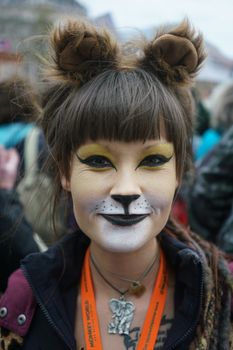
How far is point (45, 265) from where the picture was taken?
144 centimetres

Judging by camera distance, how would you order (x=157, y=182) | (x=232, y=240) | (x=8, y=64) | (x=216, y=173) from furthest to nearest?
(x=216, y=173), (x=8, y=64), (x=232, y=240), (x=157, y=182)

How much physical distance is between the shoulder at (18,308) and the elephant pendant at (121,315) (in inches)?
9.4

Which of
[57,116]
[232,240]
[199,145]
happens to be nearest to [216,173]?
[232,240]

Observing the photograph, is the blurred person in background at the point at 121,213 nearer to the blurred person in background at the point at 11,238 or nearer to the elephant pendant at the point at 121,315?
the elephant pendant at the point at 121,315

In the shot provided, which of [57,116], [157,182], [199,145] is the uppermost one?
[57,116]

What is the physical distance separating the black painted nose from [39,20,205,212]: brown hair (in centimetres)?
15

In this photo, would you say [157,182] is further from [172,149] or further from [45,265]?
[45,265]

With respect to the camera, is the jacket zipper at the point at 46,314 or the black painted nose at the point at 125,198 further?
the jacket zipper at the point at 46,314

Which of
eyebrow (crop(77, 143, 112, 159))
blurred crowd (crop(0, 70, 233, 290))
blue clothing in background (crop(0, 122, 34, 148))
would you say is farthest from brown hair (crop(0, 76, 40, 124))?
blue clothing in background (crop(0, 122, 34, 148))

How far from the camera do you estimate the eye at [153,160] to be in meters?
1.26

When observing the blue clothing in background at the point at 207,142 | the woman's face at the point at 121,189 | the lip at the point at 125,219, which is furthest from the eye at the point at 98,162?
the blue clothing in background at the point at 207,142

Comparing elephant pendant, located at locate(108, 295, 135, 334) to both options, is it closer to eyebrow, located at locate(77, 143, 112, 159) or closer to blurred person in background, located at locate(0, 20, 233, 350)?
blurred person in background, located at locate(0, 20, 233, 350)

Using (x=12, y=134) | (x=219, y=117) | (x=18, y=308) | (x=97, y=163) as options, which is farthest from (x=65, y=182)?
(x=219, y=117)

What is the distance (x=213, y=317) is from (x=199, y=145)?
2.07m
